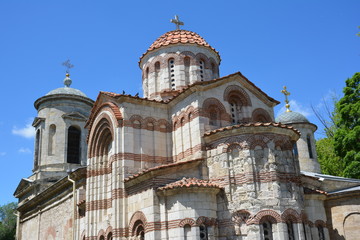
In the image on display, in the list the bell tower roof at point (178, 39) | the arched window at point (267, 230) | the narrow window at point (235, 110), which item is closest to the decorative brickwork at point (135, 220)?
the arched window at point (267, 230)

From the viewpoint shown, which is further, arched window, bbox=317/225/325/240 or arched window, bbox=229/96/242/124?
arched window, bbox=229/96/242/124

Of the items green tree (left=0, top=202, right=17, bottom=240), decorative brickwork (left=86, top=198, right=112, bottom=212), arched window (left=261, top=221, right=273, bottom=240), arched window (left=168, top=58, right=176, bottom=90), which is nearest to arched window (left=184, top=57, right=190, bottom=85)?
arched window (left=168, top=58, right=176, bottom=90)

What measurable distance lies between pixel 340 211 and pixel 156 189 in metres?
8.01

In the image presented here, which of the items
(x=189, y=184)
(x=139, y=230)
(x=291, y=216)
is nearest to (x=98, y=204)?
(x=139, y=230)

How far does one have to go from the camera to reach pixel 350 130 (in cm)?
2005

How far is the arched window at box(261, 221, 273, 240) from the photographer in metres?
12.1

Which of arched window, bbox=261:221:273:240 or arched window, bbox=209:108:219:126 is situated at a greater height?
arched window, bbox=209:108:219:126

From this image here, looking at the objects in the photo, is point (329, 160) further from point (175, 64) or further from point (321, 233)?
point (175, 64)

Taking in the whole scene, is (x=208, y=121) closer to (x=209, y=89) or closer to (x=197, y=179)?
(x=209, y=89)

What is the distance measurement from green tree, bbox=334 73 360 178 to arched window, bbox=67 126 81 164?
58.8 ft

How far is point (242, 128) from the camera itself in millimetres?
13078

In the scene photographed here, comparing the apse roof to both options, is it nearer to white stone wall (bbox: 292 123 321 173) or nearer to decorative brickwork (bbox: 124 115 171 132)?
white stone wall (bbox: 292 123 321 173)

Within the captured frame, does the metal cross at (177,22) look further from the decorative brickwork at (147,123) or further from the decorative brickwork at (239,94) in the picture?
the decorative brickwork at (147,123)

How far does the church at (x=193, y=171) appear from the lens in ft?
40.3
